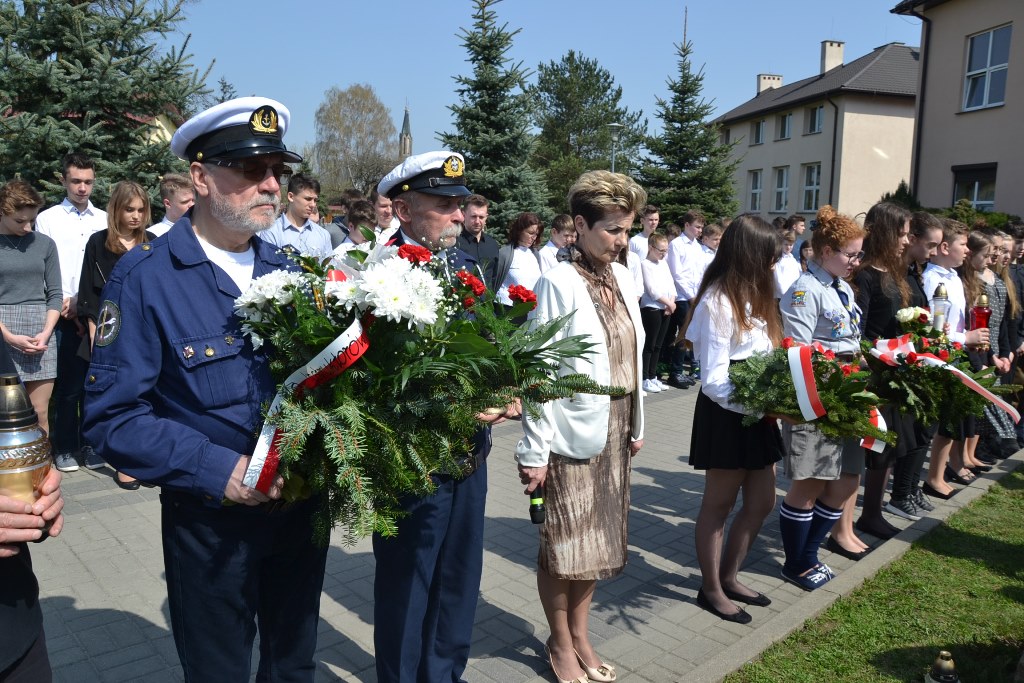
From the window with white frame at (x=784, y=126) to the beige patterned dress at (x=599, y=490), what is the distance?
39.2 m

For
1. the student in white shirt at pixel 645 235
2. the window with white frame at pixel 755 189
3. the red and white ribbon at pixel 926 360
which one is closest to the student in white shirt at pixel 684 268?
the student in white shirt at pixel 645 235

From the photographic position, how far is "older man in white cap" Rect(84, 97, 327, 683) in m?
2.19

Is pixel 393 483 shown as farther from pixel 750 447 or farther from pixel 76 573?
pixel 76 573

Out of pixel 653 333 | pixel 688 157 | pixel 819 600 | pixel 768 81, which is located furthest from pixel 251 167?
pixel 768 81

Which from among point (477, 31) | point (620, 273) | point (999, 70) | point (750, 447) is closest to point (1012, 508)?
point (750, 447)

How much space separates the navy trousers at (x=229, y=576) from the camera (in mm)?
2361

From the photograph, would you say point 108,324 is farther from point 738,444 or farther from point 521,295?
point 738,444

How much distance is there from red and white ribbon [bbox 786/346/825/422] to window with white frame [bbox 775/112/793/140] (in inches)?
1525

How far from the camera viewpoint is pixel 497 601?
4.50 metres

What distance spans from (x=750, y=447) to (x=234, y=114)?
10.2 ft

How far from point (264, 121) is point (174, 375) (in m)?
0.85

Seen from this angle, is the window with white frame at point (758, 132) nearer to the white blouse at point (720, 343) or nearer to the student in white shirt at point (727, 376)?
the student in white shirt at point (727, 376)

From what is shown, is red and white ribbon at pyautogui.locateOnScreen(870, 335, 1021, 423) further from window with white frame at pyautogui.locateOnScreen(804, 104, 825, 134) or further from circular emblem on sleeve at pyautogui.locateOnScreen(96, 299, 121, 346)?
window with white frame at pyautogui.locateOnScreen(804, 104, 825, 134)

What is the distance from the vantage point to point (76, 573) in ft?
15.1
